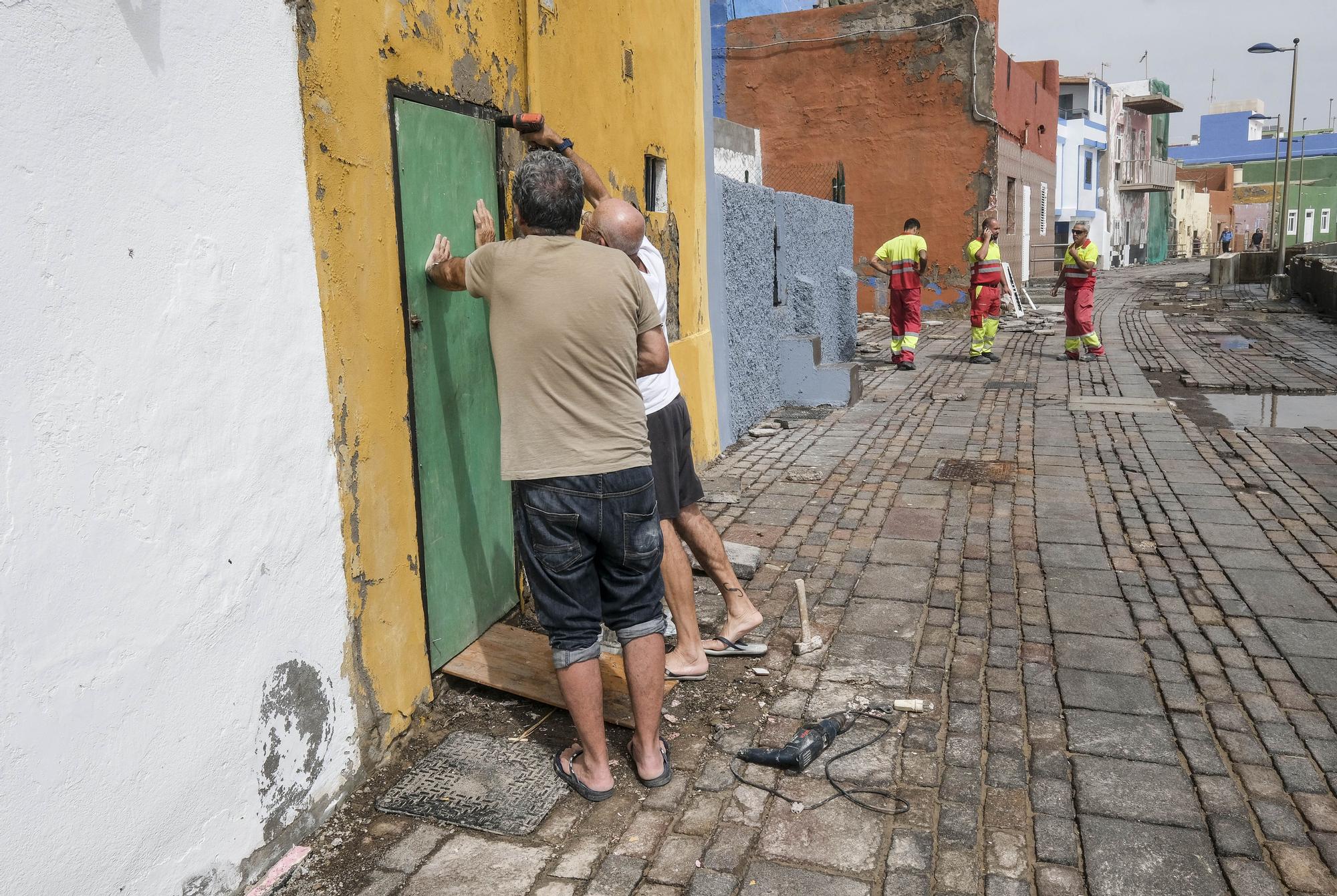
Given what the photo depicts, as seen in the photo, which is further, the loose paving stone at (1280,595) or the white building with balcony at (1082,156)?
the white building with balcony at (1082,156)

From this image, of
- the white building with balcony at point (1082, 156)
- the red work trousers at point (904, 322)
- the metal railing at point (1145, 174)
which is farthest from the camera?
the metal railing at point (1145, 174)

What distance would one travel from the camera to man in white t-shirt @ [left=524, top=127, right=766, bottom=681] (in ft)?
12.0

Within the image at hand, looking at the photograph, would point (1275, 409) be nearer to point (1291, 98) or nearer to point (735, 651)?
point (735, 651)

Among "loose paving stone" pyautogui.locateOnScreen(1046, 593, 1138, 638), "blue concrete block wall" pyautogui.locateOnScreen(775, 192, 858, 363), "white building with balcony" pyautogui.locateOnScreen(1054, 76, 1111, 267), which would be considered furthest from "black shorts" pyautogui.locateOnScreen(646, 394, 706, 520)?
"white building with balcony" pyautogui.locateOnScreen(1054, 76, 1111, 267)

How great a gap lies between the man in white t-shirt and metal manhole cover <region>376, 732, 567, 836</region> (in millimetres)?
632

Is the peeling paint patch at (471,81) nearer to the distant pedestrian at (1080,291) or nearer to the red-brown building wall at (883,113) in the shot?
the distant pedestrian at (1080,291)

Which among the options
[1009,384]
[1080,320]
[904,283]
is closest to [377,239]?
[1009,384]

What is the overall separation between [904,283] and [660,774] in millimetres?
10522

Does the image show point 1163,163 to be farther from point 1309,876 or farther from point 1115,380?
point 1309,876

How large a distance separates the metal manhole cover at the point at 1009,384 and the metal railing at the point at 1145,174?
4363 centimetres

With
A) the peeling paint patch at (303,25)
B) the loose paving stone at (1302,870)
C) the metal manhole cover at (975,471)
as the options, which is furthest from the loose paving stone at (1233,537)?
the peeling paint patch at (303,25)

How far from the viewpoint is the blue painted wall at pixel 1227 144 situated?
7900cm

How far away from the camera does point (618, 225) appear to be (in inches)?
142

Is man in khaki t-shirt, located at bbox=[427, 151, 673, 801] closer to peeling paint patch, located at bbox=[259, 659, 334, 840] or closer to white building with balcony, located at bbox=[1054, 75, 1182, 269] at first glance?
peeling paint patch, located at bbox=[259, 659, 334, 840]
